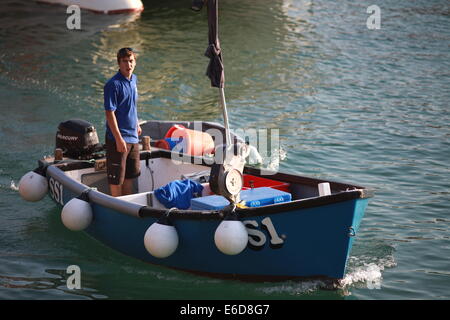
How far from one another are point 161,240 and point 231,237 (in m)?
0.73

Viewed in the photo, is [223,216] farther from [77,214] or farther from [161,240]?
[77,214]

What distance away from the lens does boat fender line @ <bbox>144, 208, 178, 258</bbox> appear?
6965 millimetres

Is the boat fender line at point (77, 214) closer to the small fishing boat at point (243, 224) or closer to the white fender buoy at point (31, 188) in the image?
the small fishing boat at point (243, 224)

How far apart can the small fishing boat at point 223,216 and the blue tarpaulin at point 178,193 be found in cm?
1

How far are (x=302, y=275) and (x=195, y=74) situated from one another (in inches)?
397

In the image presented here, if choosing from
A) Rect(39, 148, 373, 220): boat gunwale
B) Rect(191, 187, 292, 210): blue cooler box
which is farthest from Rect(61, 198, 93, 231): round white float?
Rect(191, 187, 292, 210): blue cooler box

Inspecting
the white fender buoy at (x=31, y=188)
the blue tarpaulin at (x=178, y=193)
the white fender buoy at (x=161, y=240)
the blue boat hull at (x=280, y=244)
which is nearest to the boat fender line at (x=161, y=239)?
the white fender buoy at (x=161, y=240)

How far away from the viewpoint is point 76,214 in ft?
25.3

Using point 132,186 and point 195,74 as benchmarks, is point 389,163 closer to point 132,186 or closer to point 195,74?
point 132,186

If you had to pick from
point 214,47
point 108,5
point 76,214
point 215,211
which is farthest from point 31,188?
point 108,5

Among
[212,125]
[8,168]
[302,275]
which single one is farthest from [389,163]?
[8,168]

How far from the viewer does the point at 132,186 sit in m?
8.62

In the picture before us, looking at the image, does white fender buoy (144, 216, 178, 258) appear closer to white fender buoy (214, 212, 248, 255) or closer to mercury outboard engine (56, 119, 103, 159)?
white fender buoy (214, 212, 248, 255)

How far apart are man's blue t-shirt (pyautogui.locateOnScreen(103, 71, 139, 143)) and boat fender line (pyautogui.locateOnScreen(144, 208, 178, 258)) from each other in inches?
57.0
